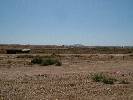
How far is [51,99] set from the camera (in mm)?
12531

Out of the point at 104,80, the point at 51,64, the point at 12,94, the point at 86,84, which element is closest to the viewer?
the point at 12,94

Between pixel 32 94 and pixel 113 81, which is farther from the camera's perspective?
pixel 113 81

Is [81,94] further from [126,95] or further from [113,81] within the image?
[113,81]

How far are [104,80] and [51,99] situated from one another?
6.27 metres

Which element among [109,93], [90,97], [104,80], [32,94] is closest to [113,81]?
[104,80]

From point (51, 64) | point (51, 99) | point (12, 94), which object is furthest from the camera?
point (51, 64)

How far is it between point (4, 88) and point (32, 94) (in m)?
2.25

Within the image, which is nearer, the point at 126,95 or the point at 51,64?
the point at 126,95

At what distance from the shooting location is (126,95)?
13820 millimetres

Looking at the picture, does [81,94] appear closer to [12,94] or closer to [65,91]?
[65,91]

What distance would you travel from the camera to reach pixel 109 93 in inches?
563

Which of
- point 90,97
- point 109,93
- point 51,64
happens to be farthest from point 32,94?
point 51,64

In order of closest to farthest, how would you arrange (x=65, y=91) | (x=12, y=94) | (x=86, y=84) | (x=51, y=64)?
1. (x=12, y=94)
2. (x=65, y=91)
3. (x=86, y=84)
4. (x=51, y=64)

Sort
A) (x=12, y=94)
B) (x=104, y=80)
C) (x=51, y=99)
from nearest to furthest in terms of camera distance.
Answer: (x=51, y=99) < (x=12, y=94) < (x=104, y=80)
